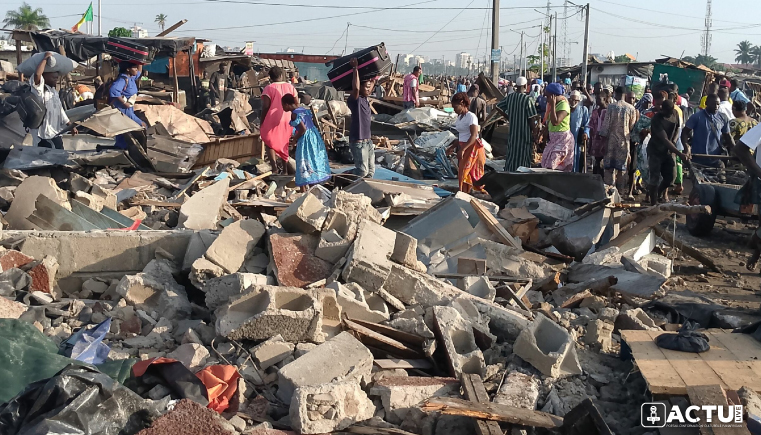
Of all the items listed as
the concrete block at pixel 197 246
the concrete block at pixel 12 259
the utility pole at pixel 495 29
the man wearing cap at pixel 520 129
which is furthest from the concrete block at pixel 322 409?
the utility pole at pixel 495 29

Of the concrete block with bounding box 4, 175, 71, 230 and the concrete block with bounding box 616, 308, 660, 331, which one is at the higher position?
the concrete block with bounding box 4, 175, 71, 230

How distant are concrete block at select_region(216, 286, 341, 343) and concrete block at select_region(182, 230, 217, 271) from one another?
3.22 ft

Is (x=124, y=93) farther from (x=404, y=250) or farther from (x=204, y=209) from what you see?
(x=404, y=250)

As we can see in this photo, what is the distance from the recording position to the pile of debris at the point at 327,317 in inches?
136

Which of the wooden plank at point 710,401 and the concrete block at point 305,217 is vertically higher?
the concrete block at point 305,217

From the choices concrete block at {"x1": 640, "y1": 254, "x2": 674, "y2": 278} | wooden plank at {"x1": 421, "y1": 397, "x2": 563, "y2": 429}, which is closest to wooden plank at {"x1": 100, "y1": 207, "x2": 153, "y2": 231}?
wooden plank at {"x1": 421, "y1": 397, "x2": 563, "y2": 429}

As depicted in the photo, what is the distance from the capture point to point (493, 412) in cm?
341

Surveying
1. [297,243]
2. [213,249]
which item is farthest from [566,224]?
[213,249]

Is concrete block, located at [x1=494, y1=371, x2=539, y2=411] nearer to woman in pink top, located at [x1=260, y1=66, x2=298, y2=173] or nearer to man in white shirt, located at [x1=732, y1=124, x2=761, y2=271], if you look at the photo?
man in white shirt, located at [x1=732, y1=124, x2=761, y2=271]

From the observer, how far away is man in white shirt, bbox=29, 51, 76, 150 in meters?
8.35

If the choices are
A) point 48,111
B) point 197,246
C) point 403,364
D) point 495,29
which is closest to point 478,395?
point 403,364

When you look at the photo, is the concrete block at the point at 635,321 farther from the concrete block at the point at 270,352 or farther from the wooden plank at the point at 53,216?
the wooden plank at the point at 53,216

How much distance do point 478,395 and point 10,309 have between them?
310 cm

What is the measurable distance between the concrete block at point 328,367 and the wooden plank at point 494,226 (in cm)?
275
